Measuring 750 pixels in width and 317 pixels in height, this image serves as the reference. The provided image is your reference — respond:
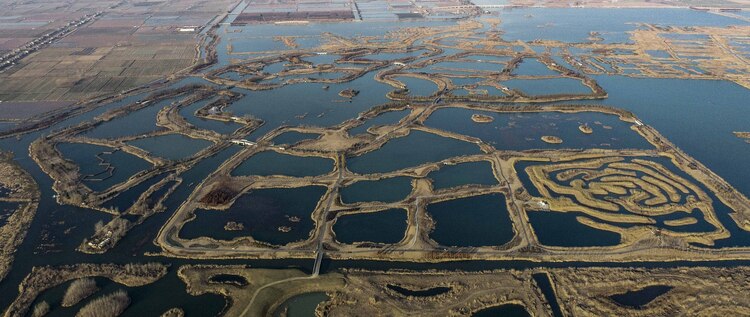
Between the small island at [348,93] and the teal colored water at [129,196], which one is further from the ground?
the small island at [348,93]

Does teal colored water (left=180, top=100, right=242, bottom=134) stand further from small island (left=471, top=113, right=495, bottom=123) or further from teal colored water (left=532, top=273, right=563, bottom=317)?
teal colored water (left=532, top=273, right=563, bottom=317)

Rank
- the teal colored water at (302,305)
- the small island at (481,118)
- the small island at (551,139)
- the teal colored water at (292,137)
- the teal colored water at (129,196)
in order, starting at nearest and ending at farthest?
the teal colored water at (302,305) → the teal colored water at (129,196) → the small island at (551,139) → the teal colored water at (292,137) → the small island at (481,118)

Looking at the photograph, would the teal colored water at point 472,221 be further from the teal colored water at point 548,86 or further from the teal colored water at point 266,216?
the teal colored water at point 548,86

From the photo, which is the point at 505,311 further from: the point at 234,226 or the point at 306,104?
the point at 306,104

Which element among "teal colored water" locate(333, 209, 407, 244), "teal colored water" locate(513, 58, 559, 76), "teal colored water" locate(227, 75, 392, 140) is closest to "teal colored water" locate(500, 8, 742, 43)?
"teal colored water" locate(513, 58, 559, 76)

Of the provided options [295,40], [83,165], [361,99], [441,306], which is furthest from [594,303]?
[295,40]

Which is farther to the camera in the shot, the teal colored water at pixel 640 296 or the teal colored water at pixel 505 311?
the teal colored water at pixel 640 296

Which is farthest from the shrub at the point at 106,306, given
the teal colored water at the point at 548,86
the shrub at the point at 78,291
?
the teal colored water at the point at 548,86

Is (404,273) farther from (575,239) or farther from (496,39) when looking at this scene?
(496,39)
